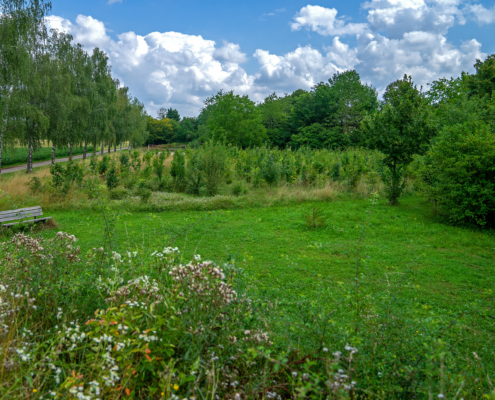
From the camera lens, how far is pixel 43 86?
2023 cm

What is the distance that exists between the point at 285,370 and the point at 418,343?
120 centimetres

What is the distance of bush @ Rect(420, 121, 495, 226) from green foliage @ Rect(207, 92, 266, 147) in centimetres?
3178

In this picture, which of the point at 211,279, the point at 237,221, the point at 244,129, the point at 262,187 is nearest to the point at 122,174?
the point at 262,187

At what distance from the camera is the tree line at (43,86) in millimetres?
16938

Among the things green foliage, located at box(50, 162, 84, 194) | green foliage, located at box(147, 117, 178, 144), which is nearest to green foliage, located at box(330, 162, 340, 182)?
green foliage, located at box(50, 162, 84, 194)

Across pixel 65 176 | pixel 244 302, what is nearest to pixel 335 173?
pixel 65 176

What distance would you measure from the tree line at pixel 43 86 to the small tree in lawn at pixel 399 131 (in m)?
17.8

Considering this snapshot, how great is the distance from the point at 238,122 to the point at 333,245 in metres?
36.0

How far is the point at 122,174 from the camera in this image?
1534 centimetres

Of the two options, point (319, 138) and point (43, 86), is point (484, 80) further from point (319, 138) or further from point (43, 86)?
point (43, 86)

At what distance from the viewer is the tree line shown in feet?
55.6

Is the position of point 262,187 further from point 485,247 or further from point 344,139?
point 344,139

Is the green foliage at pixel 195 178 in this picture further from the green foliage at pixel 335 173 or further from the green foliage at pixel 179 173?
the green foliage at pixel 335 173

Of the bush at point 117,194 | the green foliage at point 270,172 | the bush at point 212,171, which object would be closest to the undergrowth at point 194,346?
the bush at point 117,194
